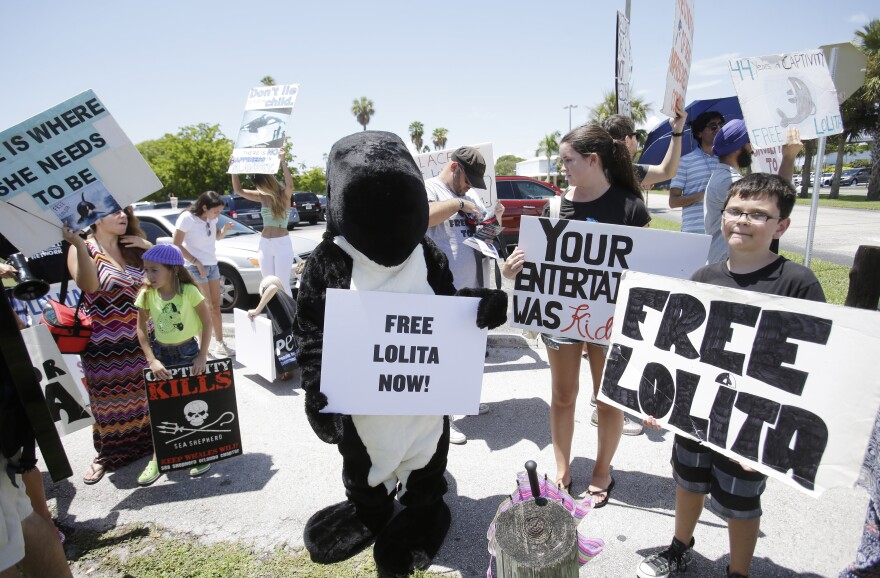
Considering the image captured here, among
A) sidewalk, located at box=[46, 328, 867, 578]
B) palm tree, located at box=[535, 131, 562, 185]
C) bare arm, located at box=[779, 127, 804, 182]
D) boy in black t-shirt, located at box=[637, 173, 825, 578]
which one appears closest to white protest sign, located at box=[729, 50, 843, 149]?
bare arm, located at box=[779, 127, 804, 182]

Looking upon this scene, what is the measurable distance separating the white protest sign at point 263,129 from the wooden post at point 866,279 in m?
4.86

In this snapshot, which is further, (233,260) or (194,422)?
(233,260)

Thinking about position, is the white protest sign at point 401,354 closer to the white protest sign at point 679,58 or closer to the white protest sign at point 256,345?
the white protest sign at point 679,58

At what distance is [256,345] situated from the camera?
4582mm

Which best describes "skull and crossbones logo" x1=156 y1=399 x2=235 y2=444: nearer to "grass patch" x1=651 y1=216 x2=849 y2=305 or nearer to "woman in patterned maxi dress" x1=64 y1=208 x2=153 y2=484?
"woman in patterned maxi dress" x1=64 y1=208 x2=153 y2=484

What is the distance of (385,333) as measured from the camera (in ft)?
7.05

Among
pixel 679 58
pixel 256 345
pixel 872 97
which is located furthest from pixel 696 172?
pixel 872 97

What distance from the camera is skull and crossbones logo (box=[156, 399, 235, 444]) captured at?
3096mm

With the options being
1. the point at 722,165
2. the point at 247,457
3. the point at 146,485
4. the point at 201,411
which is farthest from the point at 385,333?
the point at 722,165

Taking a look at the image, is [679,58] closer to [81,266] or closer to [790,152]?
[790,152]

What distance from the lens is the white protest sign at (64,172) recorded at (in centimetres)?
251

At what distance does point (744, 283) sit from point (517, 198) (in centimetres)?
1038

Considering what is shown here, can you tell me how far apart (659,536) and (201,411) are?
285cm

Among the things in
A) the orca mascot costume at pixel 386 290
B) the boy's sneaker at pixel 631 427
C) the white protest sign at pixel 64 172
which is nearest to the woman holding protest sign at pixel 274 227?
the white protest sign at pixel 64 172
